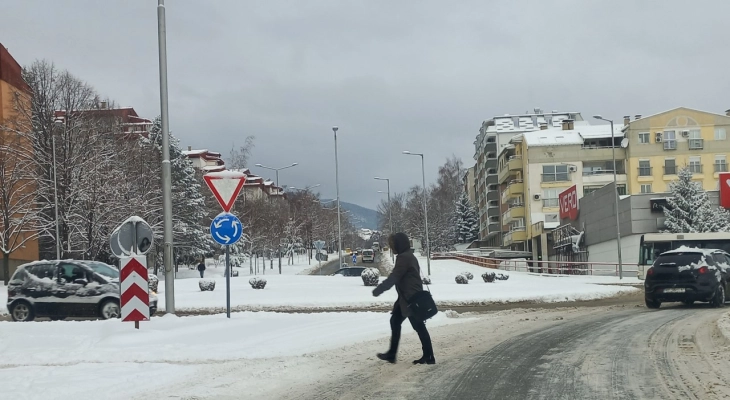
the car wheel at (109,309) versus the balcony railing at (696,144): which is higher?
the balcony railing at (696,144)

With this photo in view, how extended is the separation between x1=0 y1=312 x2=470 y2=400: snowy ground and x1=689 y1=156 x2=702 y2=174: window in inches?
2521

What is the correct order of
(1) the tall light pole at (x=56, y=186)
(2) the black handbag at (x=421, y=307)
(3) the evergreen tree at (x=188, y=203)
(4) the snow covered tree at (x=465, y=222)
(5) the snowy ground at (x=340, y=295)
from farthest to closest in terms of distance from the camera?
1. (4) the snow covered tree at (x=465, y=222)
2. (3) the evergreen tree at (x=188, y=203)
3. (1) the tall light pole at (x=56, y=186)
4. (5) the snowy ground at (x=340, y=295)
5. (2) the black handbag at (x=421, y=307)

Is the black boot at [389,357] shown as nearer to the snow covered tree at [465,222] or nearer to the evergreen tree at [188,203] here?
the evergreen tree at [188,203]

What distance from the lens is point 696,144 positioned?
244 feet

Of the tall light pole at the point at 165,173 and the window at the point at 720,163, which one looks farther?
the window at the point at 720,163

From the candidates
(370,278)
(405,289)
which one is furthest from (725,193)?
(405,289)

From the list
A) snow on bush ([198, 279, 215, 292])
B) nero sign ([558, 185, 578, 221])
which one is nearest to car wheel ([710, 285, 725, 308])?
snow on bush ([198, 279, 215, 292])

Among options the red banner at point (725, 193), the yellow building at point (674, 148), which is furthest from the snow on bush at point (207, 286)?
the yellow building at point (674, 148)

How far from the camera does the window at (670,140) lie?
74.9 m

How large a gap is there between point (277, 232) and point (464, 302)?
45.9 meters

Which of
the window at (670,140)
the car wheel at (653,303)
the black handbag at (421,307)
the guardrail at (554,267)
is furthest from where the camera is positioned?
the window at (670,140)

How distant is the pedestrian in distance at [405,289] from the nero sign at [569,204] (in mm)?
59855

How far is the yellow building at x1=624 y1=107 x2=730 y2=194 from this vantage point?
245ft

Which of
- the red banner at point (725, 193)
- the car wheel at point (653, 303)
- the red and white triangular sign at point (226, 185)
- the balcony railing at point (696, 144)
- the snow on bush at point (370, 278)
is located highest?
the balcony railing at point (696, 144)
